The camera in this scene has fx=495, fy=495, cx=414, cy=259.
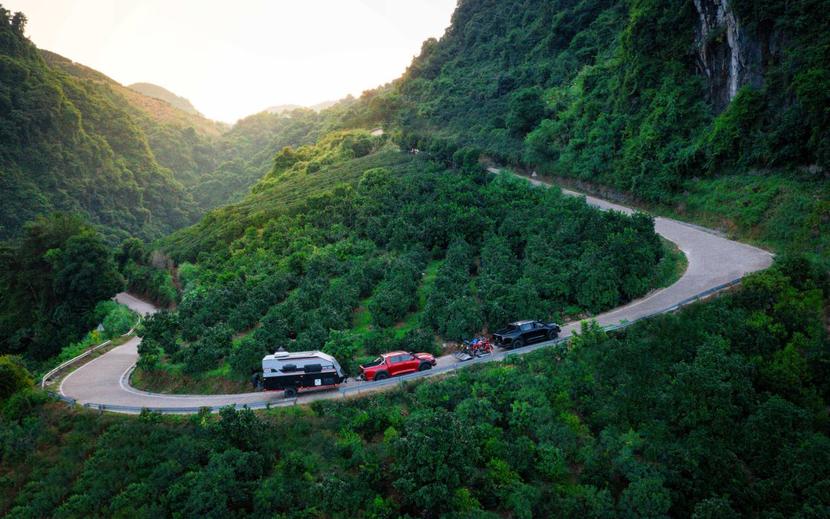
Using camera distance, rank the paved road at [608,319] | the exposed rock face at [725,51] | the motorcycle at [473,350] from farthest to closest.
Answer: the exposed rock face at [725,51] → the motorcycle at [473,350] → the paved road at [608,319]

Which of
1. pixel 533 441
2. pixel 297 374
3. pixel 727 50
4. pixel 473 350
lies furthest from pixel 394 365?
pixel 727 50

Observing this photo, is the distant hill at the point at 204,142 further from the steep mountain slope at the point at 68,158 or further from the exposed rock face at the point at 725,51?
the exposed rock face at the point at 725,51

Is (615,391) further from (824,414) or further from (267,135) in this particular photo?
(267,135)

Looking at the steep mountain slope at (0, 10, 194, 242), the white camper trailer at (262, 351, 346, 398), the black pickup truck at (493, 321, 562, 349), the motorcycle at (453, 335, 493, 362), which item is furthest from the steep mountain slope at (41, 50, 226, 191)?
the black pickup truck at (493, 321, 562, 349)

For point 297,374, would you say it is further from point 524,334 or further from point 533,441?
point 524,334

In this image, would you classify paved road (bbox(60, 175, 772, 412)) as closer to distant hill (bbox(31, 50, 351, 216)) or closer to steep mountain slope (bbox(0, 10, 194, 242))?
steep mountain slope (bbox(0, 10, 194, 242))

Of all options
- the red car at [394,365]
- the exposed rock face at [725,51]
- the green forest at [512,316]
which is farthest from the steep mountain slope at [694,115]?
the red car at [394,365]
